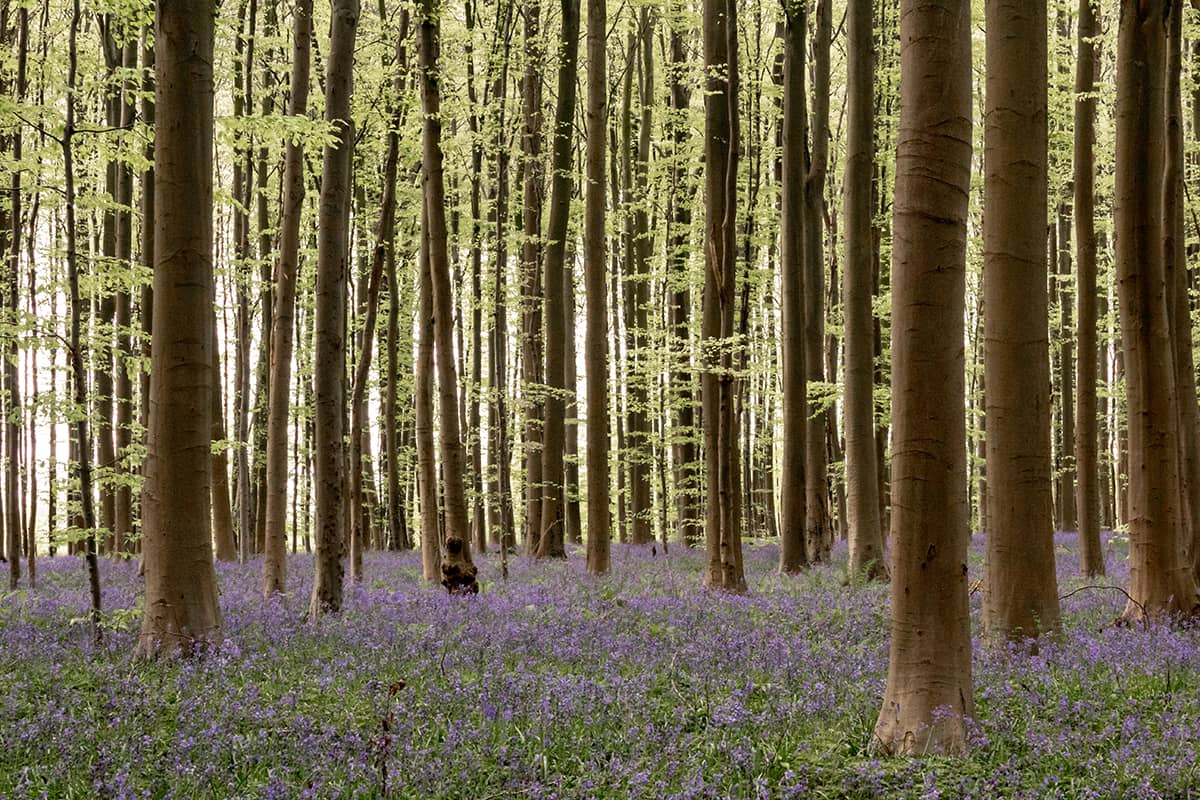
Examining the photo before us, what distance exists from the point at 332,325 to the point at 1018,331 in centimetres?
686

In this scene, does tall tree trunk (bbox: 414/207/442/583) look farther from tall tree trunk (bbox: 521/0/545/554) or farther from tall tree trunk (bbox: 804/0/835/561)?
tall tree trunk (bbox: 804/0/835/561)

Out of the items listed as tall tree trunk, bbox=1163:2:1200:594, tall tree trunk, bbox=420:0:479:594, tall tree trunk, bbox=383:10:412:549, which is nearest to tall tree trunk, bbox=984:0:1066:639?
tall tree trunk, bbox=1163:2:1200:594

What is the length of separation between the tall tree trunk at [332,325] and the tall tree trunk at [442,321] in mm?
2430

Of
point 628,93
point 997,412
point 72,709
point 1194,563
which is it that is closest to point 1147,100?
point 997,412

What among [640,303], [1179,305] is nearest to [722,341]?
[1179,305]

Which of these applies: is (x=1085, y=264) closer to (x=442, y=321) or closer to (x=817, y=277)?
(x=817, y=277)

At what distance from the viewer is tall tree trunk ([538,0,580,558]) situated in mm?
18234

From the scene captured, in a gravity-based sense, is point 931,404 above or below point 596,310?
below

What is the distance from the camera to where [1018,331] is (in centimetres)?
834

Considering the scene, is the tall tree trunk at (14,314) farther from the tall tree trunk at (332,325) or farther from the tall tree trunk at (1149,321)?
the tall tree trunk at (1149,321)

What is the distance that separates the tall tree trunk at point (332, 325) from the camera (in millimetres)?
10477

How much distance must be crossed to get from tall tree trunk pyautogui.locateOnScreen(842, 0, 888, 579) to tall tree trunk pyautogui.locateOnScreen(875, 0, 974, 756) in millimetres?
8938

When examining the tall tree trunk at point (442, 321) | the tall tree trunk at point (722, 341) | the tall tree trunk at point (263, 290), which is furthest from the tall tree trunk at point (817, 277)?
the tall tree trunk at point (263, 290)

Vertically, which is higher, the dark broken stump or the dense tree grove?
the dense tree grove
